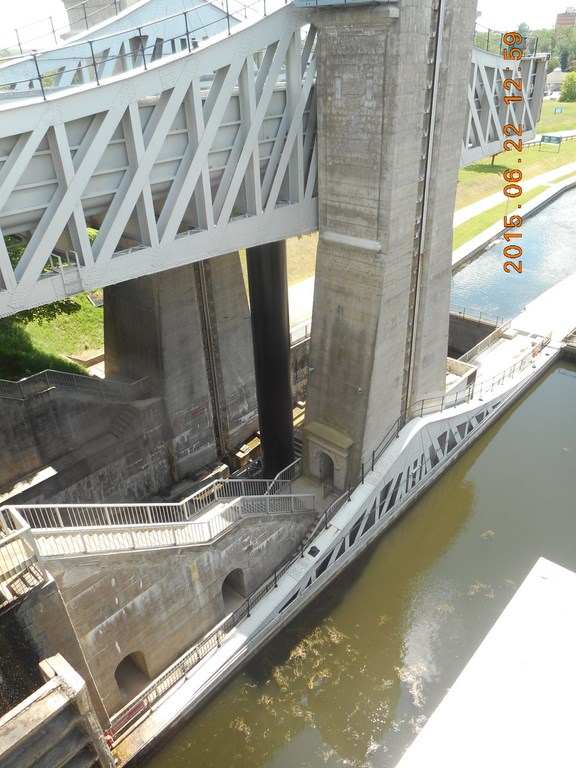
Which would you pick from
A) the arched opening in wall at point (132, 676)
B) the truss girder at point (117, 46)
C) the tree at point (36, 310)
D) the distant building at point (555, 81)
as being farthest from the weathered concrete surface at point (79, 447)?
the distant building at point (555, 81)

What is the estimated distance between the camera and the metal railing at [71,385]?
16484 millimetres

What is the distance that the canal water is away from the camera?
12.6 meters

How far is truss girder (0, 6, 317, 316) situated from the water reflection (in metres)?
23.4

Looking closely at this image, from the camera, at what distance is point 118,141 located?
33.4 feet

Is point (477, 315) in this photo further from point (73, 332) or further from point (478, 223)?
point (73, 332)

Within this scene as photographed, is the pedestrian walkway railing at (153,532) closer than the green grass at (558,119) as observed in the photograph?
Yes

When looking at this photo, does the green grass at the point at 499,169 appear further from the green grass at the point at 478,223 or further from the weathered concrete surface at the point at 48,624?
the weathered concrete surface at the point at 48,624

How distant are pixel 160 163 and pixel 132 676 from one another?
11.2m

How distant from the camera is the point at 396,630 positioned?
14.8m

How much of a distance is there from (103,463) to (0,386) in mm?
3741

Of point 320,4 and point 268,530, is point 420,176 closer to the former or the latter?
point 320,4

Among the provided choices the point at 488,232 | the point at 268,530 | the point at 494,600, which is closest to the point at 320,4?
the point at 268,530

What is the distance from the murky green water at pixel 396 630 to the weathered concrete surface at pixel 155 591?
192 cm

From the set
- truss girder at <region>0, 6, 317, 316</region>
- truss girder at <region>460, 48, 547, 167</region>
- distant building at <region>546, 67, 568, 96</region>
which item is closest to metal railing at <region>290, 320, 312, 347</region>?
truss girder at <region>460, 48, 547, 167</region>
